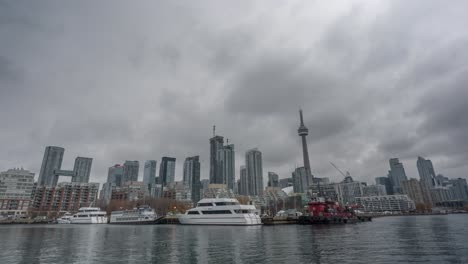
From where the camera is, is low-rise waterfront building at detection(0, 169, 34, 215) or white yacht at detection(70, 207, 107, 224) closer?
white yacht at detection(70, 207, 107, 224)

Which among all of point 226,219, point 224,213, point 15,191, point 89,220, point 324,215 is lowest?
point 226,219

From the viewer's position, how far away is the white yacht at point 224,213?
86.7 metres

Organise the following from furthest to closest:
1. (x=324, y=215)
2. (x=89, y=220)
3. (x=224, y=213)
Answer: (x=89, y=220)
(x=324, y=215)
(x=224, y=213)

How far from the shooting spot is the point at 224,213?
88.4 meters

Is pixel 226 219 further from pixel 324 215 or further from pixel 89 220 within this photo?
pixel 89 220

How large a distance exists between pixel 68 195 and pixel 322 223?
608 ft

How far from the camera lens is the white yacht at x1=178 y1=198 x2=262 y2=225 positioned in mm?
86688

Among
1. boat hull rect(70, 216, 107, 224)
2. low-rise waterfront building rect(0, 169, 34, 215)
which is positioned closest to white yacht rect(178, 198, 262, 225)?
boat hull rect(70, 216, 107, 224)

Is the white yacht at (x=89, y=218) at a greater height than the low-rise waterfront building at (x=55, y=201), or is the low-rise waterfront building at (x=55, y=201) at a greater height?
the low-rise waterfront building at (x=55, y=201)

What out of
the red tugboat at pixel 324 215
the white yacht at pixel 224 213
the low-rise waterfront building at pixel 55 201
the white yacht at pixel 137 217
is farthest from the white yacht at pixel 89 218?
the red tugboat at pixel 324 215

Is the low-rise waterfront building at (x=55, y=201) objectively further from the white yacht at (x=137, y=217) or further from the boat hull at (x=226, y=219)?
the boat hull at (x=226, y=219)

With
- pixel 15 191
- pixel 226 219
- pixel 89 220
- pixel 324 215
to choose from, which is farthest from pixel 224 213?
pixel 15 191

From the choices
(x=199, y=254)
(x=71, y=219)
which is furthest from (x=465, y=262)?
(x=71, y=219)

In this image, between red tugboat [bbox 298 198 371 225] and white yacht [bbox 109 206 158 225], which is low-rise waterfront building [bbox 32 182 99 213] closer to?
white yacht [bbox 109 206 158 225]
